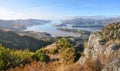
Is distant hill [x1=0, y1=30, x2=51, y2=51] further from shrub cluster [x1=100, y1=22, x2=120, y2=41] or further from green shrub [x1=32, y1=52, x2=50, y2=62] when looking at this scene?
shrub cluster [x1=100, y1=22, x2=120, y2=41]

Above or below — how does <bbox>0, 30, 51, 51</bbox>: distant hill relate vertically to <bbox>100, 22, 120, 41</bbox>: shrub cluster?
below

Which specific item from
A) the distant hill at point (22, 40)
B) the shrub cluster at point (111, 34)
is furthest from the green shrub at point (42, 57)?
the distant hill at point (22, 40)

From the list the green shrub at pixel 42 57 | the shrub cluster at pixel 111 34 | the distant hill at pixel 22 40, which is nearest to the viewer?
the shrub cluster at pixel 111 34

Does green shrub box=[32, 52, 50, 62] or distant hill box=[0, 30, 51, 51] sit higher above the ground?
green shrub box=[32, 52, 50, 62]

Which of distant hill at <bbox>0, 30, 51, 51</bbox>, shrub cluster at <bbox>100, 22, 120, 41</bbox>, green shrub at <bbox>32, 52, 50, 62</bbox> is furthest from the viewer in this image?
distant hill at <bbox>0, 30, 51, 51</bbox>

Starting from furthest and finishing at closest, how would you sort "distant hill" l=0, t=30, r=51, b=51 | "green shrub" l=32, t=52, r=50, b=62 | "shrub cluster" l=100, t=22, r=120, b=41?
"distant hill" l=0, t=30, r=51, b=51 < "green shrub" l=32, t=52, r=50, b=62 < "shrub cluster" l=100, t=22, r=120, b=41

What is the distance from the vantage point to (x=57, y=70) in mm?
11039

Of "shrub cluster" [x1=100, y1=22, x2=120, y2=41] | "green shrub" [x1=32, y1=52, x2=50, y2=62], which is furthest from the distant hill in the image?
"shrub cluster" [x1=100, y1=22, x2=120, y2=41]

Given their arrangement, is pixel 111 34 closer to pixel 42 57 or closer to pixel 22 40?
pixel 42 57

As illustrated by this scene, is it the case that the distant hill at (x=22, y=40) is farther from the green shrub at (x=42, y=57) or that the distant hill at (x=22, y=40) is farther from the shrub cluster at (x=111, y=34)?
the shrub cluster at (x=111, y=34)

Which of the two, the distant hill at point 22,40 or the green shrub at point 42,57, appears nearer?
the green shrub at point 42,57

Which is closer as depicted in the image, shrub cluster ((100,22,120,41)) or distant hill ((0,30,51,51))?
shrub cluster ((100,22,120,41))

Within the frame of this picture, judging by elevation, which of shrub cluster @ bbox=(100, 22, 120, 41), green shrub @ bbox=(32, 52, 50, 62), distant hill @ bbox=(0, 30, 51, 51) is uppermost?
shrub cluster @ bbox=(100, 22, 120, 41)

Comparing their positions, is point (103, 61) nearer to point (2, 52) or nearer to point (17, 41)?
point (2, 52)
